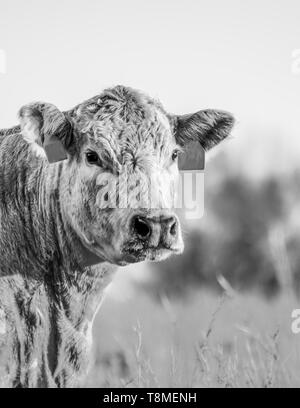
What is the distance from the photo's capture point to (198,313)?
1281 centimetres

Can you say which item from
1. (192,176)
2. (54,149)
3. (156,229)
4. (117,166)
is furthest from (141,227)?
(192,176)

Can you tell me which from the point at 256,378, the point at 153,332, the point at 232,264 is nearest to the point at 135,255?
the point at 256,378

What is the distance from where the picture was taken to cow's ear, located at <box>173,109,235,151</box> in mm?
6484

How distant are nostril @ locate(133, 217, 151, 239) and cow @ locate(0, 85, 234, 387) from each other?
181 millimetres

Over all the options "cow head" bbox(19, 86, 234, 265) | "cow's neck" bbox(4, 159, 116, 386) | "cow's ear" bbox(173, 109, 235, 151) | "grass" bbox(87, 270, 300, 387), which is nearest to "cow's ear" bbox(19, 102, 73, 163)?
"cow head" bbox(19, 86, 234, 265)

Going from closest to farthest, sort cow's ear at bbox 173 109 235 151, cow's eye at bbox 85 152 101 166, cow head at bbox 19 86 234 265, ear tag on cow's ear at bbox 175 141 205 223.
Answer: cow head at bbox 19 86 234 265
cow's eye at bbox 85 152 101 166
ear tag on cow's ear at bbox 175 141 205 223
cow's ear at bbox 173 109 235 151

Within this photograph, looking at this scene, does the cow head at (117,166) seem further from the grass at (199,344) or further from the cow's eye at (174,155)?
the grass at (199,344)

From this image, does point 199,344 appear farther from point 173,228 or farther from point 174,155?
point 173,228

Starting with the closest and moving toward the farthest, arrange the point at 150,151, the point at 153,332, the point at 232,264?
the point at 150,151, the point at 153,332, the point at 232,264

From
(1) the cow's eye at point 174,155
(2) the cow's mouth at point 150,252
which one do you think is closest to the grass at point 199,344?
(2) the cow's mouth at point 150,252

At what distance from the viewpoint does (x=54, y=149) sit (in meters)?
6.07

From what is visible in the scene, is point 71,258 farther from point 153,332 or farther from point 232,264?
point 232,264

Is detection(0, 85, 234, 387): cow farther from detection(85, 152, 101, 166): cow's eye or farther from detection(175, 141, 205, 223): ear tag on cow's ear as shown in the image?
detection(175, 141, 205, 223): ear tag on cow's ear
